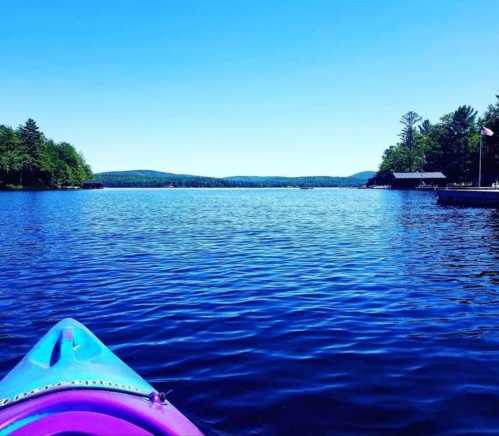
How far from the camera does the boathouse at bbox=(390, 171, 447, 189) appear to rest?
447ft

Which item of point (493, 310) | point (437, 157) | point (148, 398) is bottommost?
point (493, 310)

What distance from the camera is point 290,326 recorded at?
9000mm

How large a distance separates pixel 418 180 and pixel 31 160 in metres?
123

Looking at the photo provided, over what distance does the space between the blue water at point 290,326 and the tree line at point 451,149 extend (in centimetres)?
7433

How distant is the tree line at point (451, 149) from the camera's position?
91.4m

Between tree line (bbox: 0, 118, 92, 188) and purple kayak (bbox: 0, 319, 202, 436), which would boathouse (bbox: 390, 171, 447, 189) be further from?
purple kayak (bbox: 0, 319, 202, 436)

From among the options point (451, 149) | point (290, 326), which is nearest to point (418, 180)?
point (451, 149)

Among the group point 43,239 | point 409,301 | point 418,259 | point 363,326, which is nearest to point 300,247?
point 418,259

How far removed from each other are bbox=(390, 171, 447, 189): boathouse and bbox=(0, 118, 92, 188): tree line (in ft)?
378

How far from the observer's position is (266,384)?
629 cm

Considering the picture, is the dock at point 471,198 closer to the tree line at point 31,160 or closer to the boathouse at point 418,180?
the boathouse at point 418,180

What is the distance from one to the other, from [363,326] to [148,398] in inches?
241

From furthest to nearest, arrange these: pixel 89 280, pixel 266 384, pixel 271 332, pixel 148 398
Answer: pixel 89 280 → pixel 271 332 → pixel 266 384 → pixel 148 398

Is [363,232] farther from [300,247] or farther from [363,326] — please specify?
[363,326]
